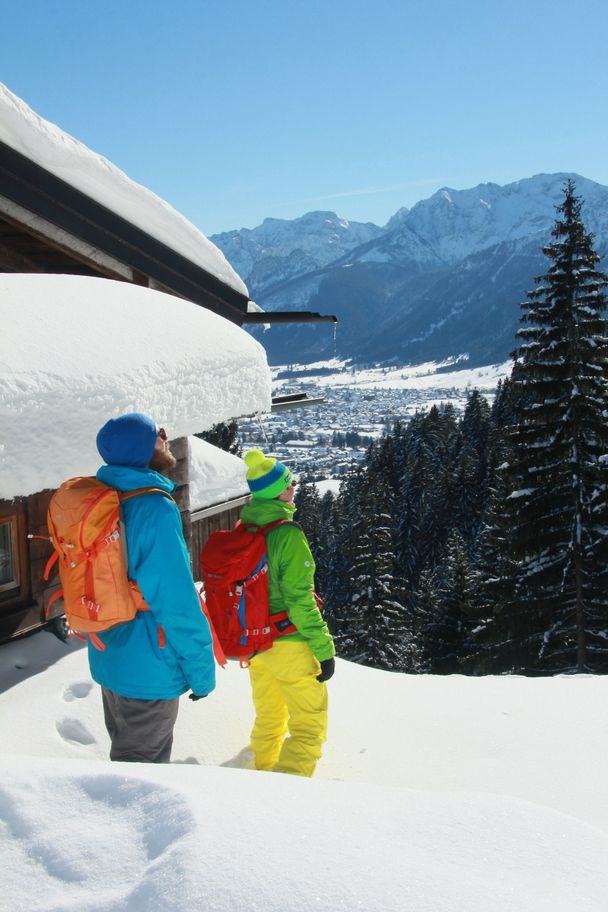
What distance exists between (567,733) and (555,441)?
33.6ft

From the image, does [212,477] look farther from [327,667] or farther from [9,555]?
[327,667]

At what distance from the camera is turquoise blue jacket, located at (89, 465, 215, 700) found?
9.15ft

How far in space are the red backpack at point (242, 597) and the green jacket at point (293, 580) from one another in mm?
41

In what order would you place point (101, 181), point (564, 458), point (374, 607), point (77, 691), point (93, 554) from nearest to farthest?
point (93, 554) → point (77, 691) → point (101, 181) → point (564, 458) → point (374, 607)

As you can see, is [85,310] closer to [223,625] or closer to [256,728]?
[223,625]

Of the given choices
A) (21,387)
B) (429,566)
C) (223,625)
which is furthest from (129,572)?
(429,566)

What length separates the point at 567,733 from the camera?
4.77 m

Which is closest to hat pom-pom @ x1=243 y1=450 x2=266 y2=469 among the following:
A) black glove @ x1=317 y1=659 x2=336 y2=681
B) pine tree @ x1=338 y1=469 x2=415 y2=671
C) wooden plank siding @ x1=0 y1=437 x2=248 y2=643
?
black glove @ x1=317 y1=659 x2=336 y2=681

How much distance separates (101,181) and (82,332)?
2892 mm

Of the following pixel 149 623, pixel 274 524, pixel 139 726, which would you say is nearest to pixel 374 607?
pixel 274 524

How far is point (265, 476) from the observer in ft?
12.4

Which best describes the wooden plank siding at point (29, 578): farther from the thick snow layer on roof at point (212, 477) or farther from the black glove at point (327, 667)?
A: the thick snow layer on roof at point (212, 477)

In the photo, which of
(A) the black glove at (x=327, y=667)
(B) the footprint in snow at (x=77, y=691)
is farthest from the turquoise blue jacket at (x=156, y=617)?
(B) the footprint in snow at (x=77, y=691)

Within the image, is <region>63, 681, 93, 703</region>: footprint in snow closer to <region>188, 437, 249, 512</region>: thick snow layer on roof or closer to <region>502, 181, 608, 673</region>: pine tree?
<region>188, 437, 249, 512</region>: thick snow layer on roof
